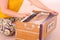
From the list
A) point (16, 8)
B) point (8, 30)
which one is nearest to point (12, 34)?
point (8, 30)

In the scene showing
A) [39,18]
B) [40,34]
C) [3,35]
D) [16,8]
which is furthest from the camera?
[3,35]

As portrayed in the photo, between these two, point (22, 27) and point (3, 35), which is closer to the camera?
point (22, 27)

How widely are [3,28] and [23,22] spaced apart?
63 cm

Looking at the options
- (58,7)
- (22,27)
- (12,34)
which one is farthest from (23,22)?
(58,7)

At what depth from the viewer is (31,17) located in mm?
1192

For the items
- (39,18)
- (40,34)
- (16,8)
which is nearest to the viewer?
(40,34)

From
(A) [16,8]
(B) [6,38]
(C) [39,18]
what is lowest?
(B) [6,38]

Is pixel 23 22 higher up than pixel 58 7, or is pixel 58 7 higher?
pixel 58 7

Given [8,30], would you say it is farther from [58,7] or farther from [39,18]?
[58,7]

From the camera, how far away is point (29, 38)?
108 centimetres

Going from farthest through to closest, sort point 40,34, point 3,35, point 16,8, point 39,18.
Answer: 1. point 3,35
2. point 16,8
3. point 39,18
4. point 40,34

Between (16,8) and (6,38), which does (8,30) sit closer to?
(6,38)

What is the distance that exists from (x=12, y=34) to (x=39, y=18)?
1.96ft

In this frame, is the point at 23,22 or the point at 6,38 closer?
the point at 23,22
